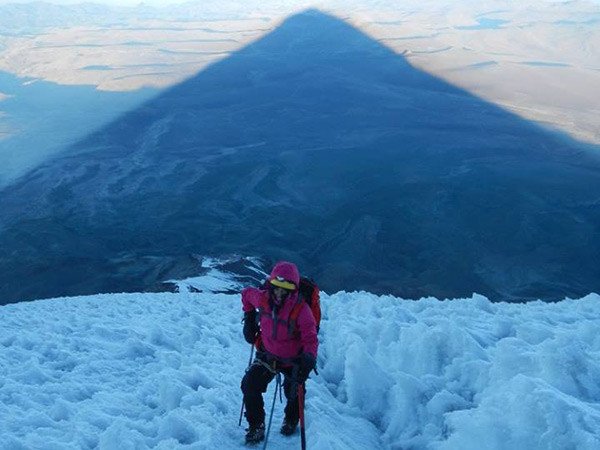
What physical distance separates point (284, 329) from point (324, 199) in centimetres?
5233

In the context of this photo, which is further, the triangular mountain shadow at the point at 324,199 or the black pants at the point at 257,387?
the triangular mountain shadow at the point at 324,199

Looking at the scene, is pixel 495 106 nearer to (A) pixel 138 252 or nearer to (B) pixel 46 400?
(A) pixel 138 252

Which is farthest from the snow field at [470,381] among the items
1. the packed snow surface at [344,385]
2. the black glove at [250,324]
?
the black glove at [250,324]

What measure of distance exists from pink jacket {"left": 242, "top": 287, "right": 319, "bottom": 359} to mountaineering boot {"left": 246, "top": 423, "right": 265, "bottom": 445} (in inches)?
26.4

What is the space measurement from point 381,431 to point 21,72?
14785cm

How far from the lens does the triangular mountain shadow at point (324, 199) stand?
4134 centimetres

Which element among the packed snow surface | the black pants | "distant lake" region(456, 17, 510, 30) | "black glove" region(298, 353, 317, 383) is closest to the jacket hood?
"black glove" region(298, 353, 317, 383)

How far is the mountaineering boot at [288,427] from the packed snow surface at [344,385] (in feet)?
0.20

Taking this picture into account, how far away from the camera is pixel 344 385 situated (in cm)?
613

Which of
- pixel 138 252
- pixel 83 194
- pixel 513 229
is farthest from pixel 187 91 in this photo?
pixel 513 229

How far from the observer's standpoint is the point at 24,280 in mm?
38812

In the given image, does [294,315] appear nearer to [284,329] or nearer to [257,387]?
[284,329]

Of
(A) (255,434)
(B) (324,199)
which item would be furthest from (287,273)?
(B) (324,199)

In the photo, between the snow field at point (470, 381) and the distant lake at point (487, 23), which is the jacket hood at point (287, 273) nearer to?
the snow field at point (470, 381)
